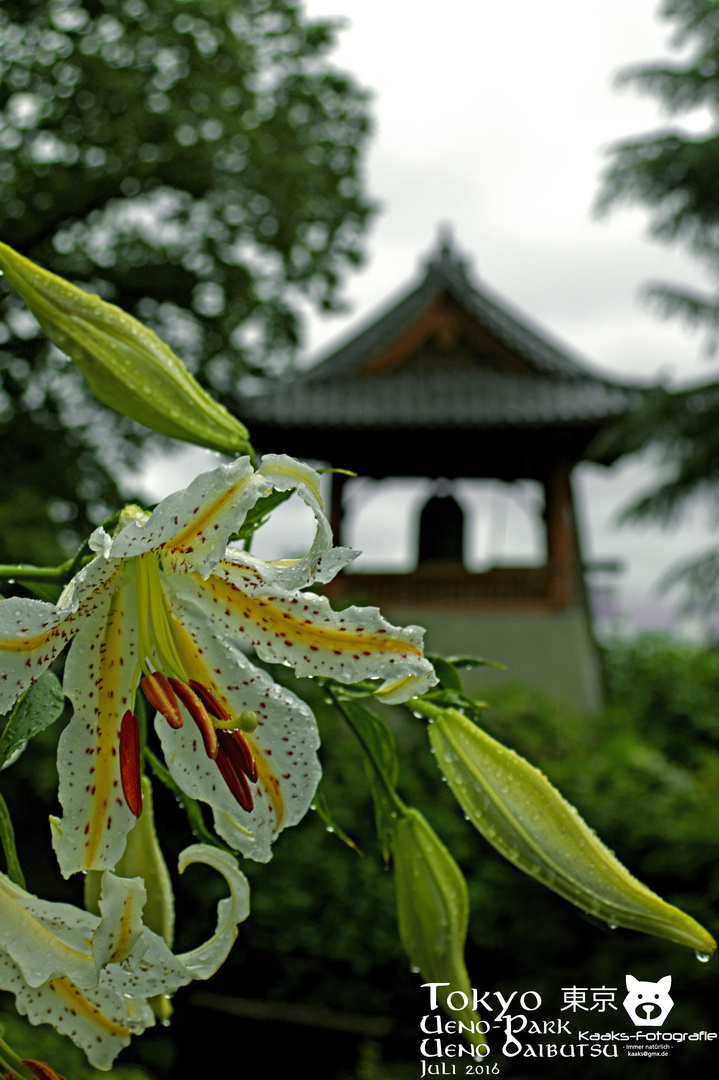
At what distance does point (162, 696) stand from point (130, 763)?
0.04 meters

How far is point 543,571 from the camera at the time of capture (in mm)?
8914

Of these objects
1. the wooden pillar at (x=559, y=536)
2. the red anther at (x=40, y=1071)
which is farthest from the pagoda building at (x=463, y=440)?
the red anther at (x=40, y=1071)

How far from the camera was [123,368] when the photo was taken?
54cm

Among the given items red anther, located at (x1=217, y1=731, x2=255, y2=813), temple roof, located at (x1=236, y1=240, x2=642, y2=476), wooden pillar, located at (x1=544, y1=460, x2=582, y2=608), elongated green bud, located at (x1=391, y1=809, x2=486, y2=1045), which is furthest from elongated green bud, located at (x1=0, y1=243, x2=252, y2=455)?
wooden pillar, located at (x1=544, y1=460, x2=582, y2=608)

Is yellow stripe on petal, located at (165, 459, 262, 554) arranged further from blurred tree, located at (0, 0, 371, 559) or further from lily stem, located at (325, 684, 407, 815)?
blurred tree, located at (0, 0, 371, 559)

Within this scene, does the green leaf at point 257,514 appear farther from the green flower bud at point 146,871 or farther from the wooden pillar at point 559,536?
the wooden pillar at point 559,536

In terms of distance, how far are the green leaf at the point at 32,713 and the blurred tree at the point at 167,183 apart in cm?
654

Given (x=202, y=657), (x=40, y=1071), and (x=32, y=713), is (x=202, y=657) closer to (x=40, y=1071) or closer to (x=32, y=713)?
(x=32, y=713)

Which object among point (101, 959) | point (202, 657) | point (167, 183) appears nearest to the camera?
point (101, 959)

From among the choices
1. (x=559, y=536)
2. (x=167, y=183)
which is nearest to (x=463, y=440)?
(x=559, y=536)

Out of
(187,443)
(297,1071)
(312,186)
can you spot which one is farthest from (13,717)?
(312,186)

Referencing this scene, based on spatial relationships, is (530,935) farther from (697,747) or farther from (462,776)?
(697,747)

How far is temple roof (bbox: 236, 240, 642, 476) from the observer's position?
8.55 metres

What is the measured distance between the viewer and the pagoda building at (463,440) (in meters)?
8.57
